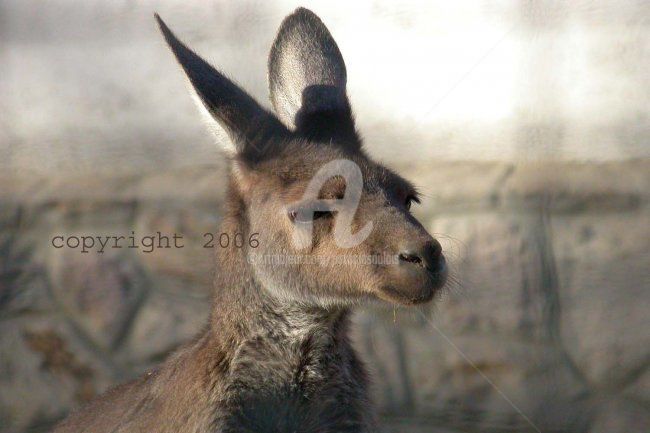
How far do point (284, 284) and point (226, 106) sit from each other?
0.61m

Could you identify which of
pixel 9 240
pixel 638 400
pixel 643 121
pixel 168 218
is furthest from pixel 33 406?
pixel 643 121

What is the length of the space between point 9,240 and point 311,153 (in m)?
2.44

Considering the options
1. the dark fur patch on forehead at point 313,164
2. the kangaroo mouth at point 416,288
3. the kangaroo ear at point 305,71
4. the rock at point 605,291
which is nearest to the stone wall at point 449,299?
the rock at point 605,291

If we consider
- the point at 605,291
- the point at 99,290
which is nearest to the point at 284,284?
the point at 605,291

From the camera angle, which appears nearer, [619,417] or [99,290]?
[619,417]

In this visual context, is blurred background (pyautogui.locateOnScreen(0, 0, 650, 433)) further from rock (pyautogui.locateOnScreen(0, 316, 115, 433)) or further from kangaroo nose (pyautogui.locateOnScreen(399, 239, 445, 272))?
kangaroo nose (pyautogui.locateOnScreen(399, 239, 445, 272))

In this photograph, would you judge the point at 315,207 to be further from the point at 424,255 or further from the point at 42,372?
the point at 42,372

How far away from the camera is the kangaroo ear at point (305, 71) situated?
3.66m

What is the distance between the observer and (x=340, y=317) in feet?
11.1

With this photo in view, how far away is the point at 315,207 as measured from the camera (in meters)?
3.18

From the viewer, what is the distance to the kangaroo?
3104mm

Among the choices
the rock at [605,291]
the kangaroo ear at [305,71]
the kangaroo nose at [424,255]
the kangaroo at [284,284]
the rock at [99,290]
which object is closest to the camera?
the kangaroo nose at [424,255]

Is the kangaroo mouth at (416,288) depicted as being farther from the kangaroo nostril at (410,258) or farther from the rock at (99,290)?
the rock at (99,290)

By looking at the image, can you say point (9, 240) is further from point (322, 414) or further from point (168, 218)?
point (322, 414)
